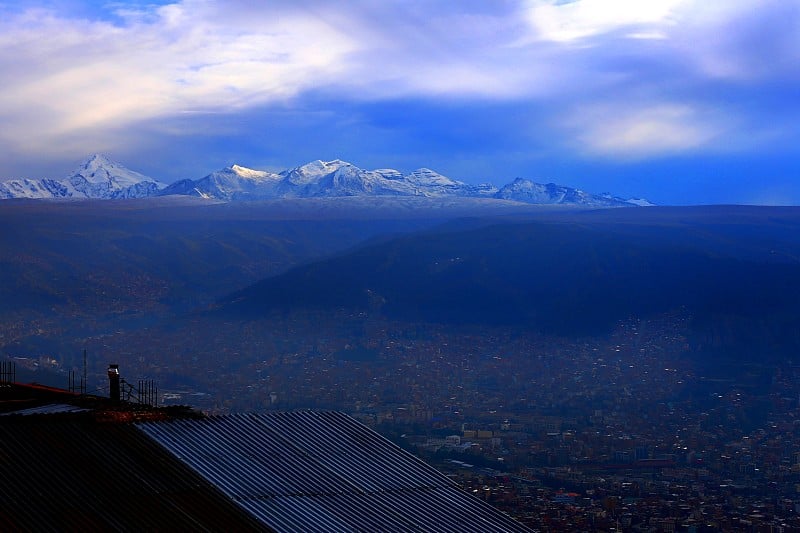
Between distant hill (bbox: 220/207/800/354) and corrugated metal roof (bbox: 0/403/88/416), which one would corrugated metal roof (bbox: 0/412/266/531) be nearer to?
corrugated metal roof (bbox: 0/403/88/416)

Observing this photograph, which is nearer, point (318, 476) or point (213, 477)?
point (213, 477)

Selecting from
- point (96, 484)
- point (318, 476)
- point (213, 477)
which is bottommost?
point (318, 476)

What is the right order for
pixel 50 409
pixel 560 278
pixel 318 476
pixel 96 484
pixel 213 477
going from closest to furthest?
pixel 96 484 < pixel 213 477 < pixel 318 476 < pixel 50 409 < pixel 560 278

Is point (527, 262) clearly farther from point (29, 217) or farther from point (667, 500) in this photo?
point (667, 500)

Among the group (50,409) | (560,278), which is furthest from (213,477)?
(560,278)

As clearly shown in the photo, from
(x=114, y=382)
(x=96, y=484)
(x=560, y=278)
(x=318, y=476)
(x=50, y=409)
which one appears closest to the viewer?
(x=96, y=484)

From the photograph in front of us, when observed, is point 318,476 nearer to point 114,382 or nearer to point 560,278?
point 114,382
